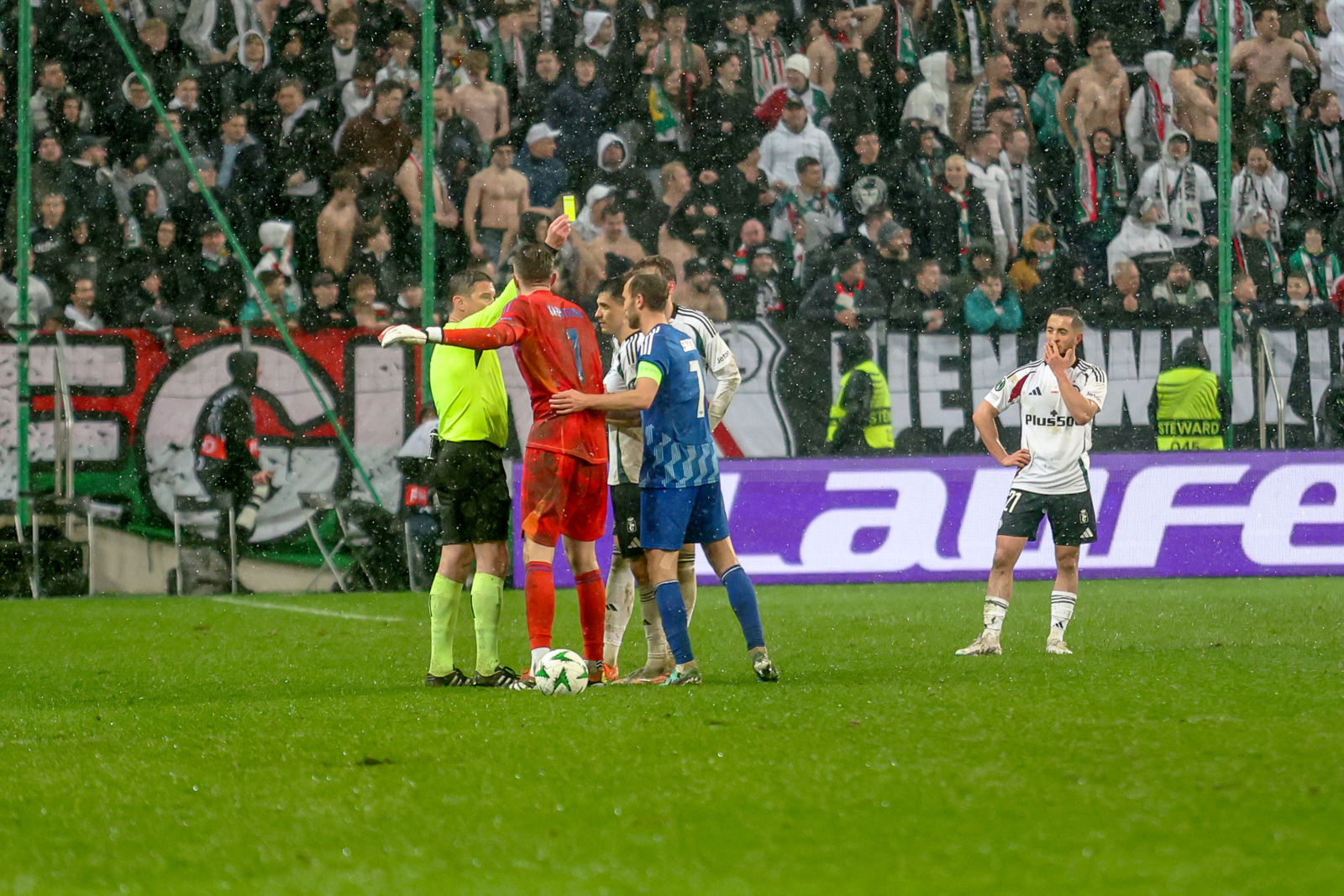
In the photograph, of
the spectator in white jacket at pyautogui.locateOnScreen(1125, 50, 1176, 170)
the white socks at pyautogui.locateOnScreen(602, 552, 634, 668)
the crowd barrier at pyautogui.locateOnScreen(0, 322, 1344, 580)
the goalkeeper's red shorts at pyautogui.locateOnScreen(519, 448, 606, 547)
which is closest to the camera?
the goalkeeper's red shorts at pyautogui.locateOnScreen(519, 448, 606, 547)

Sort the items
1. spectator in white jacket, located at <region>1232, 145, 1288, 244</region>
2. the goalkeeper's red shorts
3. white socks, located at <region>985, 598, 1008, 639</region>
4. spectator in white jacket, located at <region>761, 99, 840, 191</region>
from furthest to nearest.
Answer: spectator in white jacket, located at <region>761, 99, 840, 191</region> → spectator in white jacket, located at <region>1232, 145, 1288, 244</region> → white socks, located at <region>985, 598, 1008, 639</region> → the goalkeeper's red shorts

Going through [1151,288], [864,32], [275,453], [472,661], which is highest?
[864,32]

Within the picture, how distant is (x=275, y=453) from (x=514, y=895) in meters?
10.1

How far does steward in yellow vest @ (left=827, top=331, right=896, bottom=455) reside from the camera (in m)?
12.8

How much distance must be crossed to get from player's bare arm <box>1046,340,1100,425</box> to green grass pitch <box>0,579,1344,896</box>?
1168 mm

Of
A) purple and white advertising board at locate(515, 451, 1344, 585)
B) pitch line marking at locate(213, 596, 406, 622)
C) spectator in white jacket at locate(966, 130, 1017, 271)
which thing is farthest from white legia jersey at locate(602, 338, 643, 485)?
spectator in white jacket at locate(966, 130, 1017, 271)

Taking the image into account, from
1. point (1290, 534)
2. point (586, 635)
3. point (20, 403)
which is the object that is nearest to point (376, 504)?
point (20, 403)

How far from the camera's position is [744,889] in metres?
3.06

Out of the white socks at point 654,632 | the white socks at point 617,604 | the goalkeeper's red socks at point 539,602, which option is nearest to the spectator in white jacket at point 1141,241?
the white socks at point 617,604

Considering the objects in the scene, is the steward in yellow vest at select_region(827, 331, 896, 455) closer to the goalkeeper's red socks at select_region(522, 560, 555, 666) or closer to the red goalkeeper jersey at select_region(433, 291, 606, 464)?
the red goalkeeper jersey at select_region(433, 291, 606, 464)

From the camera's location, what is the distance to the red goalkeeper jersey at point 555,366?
6.29m

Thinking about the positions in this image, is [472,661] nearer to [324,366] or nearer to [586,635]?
[586,635]

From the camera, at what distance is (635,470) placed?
278 inches

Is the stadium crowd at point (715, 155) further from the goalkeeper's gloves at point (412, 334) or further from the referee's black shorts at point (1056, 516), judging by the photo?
the goalkeeper's gloves at point (412, 334)
